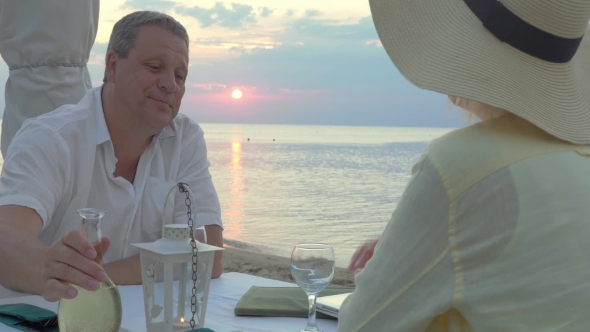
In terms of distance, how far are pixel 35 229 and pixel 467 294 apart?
1.56 metres

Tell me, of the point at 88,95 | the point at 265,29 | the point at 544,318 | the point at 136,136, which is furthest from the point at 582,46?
the point at 265,29

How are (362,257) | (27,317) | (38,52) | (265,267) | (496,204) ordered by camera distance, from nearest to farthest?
(496,204), (362,257), (27,317), (38,52), (265,267)

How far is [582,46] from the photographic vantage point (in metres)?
1.34

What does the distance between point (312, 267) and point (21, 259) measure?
2.82ft

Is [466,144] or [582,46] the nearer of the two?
[466,144]

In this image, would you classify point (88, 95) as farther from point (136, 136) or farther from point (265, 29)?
point (265, 29)

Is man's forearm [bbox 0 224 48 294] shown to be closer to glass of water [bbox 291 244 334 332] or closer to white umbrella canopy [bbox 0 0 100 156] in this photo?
glass of water [bbox 291 244 334 332]

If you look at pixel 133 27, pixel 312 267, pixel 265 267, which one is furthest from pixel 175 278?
pixel 265 267

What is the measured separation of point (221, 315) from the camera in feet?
5.78

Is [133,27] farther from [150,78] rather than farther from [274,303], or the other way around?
[274,303]

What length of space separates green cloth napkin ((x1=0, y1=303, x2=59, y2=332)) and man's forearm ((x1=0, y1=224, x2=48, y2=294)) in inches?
4.0

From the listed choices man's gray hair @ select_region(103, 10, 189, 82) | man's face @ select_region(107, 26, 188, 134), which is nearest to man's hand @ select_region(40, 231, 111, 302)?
man's face @ select_region(107, 26, 188, 134)

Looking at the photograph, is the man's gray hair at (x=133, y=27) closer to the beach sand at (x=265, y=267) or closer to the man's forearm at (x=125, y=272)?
the man's forearm at (x=125, y=272)

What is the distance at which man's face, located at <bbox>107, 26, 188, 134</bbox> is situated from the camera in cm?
245
